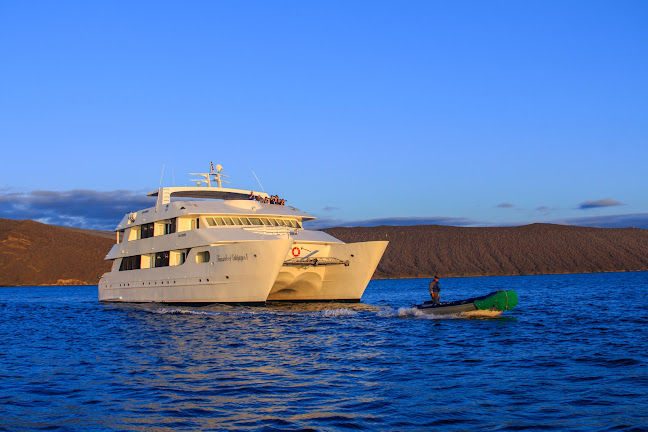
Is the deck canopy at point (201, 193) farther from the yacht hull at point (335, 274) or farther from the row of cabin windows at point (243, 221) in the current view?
the yacht hull at point (335, 274)

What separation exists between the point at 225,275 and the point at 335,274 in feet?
19.3

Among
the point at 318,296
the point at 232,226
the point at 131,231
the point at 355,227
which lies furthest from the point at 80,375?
the point at 355,227

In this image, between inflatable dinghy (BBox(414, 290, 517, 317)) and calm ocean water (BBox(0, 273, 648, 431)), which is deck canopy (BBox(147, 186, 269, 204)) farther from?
inflatable dinghy (BBox(414, 290, 517, 317))

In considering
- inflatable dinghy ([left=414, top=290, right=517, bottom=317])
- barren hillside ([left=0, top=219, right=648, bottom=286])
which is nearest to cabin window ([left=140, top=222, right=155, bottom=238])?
inflatable dinghy ([left=414, top=290, right=517, bottom=317])

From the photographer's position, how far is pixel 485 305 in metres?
23.1

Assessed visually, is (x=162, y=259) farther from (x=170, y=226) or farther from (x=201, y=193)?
(x=201, y=193)

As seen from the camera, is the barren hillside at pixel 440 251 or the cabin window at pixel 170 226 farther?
the barren hillside at pixel 440 251

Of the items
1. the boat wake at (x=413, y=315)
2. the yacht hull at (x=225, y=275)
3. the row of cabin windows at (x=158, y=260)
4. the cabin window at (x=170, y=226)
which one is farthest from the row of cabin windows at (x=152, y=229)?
the boat wake at (x=413, y=315)

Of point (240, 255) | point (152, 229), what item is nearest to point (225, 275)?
point (240, 255)

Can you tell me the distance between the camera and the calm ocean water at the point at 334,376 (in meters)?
9.20

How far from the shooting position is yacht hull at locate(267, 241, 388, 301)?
29.9 meters

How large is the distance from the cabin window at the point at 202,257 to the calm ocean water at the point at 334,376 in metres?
6.69

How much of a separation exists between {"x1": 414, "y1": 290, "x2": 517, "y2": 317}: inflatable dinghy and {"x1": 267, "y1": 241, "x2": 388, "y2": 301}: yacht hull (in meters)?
6.78

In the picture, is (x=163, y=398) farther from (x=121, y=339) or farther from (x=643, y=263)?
Result: (x=643, y=263)
